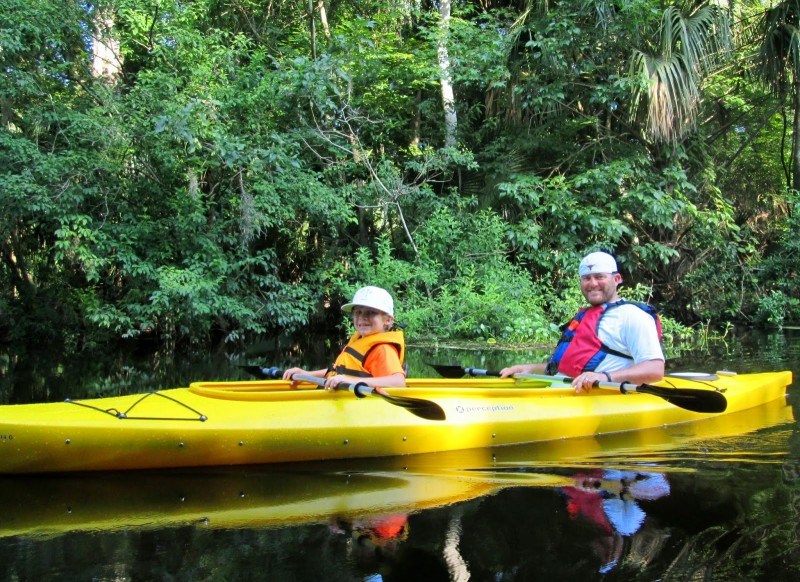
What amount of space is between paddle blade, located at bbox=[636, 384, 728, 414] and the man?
0.36 feet

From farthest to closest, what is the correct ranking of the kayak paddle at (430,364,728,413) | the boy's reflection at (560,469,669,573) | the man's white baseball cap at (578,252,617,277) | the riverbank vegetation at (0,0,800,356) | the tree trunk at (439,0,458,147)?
1. the tree trunk at (439,0,458,147)
2. the riverbank vegetation at (0,0,800,356)
3. the man's white baseball cap at (578,252,617,277)
4. the kayak paddle at (430,364,728,413)
5. the boy's reflection at (560,469,669,573)

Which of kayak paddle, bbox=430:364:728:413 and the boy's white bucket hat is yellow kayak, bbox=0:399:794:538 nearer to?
kayak paddle, bbox=430:364:728:413

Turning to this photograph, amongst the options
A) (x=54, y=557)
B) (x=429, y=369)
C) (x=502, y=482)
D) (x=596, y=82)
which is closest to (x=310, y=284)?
(x=429, y=369)

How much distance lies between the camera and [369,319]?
4086mm

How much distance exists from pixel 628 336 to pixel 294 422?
6.57ft

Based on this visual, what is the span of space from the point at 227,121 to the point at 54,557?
741 centimetres

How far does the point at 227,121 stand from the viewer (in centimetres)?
921

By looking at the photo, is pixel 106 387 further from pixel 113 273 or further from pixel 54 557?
pixel 54 557

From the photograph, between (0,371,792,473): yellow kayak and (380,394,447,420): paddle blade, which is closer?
(0,371,792,473): yellow kayak

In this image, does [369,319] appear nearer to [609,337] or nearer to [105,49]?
[609,337]

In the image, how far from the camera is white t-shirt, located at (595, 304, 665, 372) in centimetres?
428

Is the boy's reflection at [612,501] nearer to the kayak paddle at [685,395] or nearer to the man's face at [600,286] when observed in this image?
the kayak paddle at [685,395]

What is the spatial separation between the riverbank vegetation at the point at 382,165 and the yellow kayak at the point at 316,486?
471 cm

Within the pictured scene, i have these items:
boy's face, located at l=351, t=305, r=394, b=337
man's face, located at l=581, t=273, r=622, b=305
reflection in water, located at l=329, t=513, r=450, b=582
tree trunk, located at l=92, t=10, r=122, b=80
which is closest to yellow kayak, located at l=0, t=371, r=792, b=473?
boy's face, located at l=351, t=305, r=394, b=337
